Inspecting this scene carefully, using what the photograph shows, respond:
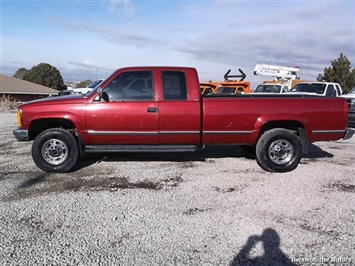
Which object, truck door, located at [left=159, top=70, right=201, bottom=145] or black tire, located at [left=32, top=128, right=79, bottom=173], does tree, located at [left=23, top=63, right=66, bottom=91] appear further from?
truck door, located at [left=159, top=70, right=201, bottom=145]

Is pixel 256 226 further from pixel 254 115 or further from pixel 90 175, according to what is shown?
pixel 90 175

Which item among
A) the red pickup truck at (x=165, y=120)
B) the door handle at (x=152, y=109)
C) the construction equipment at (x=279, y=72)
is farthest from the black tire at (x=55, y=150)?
the construction equipment at (x=279, y=72)

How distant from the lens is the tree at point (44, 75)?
54725 mm

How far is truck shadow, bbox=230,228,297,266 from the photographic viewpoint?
2652 mm

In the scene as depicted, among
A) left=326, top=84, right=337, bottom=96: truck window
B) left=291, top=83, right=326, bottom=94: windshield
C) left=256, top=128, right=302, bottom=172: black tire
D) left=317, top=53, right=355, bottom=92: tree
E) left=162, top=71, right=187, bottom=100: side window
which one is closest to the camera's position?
left=162, top=71, right=187, bottom=100: side window

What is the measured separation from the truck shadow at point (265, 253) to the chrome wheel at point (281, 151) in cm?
244

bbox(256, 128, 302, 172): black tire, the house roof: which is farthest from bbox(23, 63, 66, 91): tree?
bbox(256, 128, 302, 172): black tire

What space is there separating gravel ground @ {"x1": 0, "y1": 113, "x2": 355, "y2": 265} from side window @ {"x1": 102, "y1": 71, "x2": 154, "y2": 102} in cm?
138

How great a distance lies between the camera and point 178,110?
5.12 m

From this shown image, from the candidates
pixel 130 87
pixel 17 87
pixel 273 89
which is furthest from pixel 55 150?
pixel 17 87

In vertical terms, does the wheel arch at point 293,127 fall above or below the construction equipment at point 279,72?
below

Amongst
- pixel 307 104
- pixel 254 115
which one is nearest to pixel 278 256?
pixel 254 115

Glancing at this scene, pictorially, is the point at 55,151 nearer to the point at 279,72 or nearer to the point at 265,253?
the point at 265,253

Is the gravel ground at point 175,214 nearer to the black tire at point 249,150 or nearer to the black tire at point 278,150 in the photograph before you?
the black tire at point 278,150
